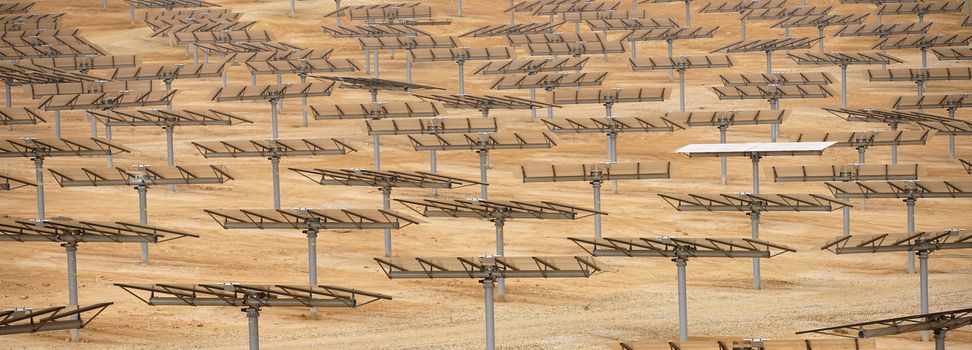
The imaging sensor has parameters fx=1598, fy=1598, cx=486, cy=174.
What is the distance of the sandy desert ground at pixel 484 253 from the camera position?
4831 centimetres

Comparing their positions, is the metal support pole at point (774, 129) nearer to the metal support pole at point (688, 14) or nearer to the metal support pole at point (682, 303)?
the metal support pole at point (688, 14)

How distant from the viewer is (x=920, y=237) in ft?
155

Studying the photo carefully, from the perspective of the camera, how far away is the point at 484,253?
5841 cm

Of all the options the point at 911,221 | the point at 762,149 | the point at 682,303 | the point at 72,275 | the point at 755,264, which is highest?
the point at 762,149

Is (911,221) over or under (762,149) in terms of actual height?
under

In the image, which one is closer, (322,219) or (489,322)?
(489,322)

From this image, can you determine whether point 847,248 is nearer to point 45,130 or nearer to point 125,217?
point 125,217

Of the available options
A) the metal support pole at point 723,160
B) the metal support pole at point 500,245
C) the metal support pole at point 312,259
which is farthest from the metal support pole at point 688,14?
the metal support pole at point 312,259

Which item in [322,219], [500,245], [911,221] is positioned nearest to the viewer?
[322,219]

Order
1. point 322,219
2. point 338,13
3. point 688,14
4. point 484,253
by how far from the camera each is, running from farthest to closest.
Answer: point 688,14, point 338,13, point 484,253, point 322,219

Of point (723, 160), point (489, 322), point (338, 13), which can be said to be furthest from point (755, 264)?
point (338, 13)

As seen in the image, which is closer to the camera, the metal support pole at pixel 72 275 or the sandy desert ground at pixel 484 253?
the metal support pole at pixel 72 275

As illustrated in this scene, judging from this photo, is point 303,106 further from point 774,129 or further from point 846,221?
point 846,221

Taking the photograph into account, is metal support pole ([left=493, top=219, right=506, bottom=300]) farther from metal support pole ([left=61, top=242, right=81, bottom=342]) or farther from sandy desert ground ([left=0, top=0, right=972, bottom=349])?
metal support pole ([left=61, top=242, right=81, bottom=342])
